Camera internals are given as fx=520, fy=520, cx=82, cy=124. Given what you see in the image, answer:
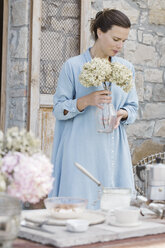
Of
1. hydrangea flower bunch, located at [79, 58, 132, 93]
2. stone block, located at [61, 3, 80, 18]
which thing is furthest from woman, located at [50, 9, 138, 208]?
stone block, located at [61, 3, 80, 18]

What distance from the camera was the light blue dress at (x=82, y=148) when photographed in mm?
2914

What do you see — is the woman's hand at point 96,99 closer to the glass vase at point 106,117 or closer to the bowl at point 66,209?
the glass vase at point 106,117

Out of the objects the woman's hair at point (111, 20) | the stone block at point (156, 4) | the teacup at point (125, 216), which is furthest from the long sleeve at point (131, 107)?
the stone block at point (156, 4)

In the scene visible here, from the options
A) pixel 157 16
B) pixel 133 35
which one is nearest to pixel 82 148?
pixel 133 35

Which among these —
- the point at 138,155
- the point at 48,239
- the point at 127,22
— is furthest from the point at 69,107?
the point at 138,155

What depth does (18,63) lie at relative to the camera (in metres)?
4.31

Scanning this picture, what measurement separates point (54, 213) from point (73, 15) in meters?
2.94

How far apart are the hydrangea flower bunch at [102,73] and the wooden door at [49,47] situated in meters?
1.55

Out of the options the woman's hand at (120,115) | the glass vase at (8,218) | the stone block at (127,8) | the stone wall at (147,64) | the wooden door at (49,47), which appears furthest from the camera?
the stone wall at (147,64)

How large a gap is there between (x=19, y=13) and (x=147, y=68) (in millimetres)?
1413

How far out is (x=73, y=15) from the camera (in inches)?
180

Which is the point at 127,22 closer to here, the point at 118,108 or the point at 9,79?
the point at 118,108

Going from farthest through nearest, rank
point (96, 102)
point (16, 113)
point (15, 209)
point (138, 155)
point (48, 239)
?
point (138, 155) → point (16, 113) → point (96, 102) → point (48, 239) → point (15, 209)

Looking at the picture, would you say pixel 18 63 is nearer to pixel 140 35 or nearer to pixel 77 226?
pixel 140 35
